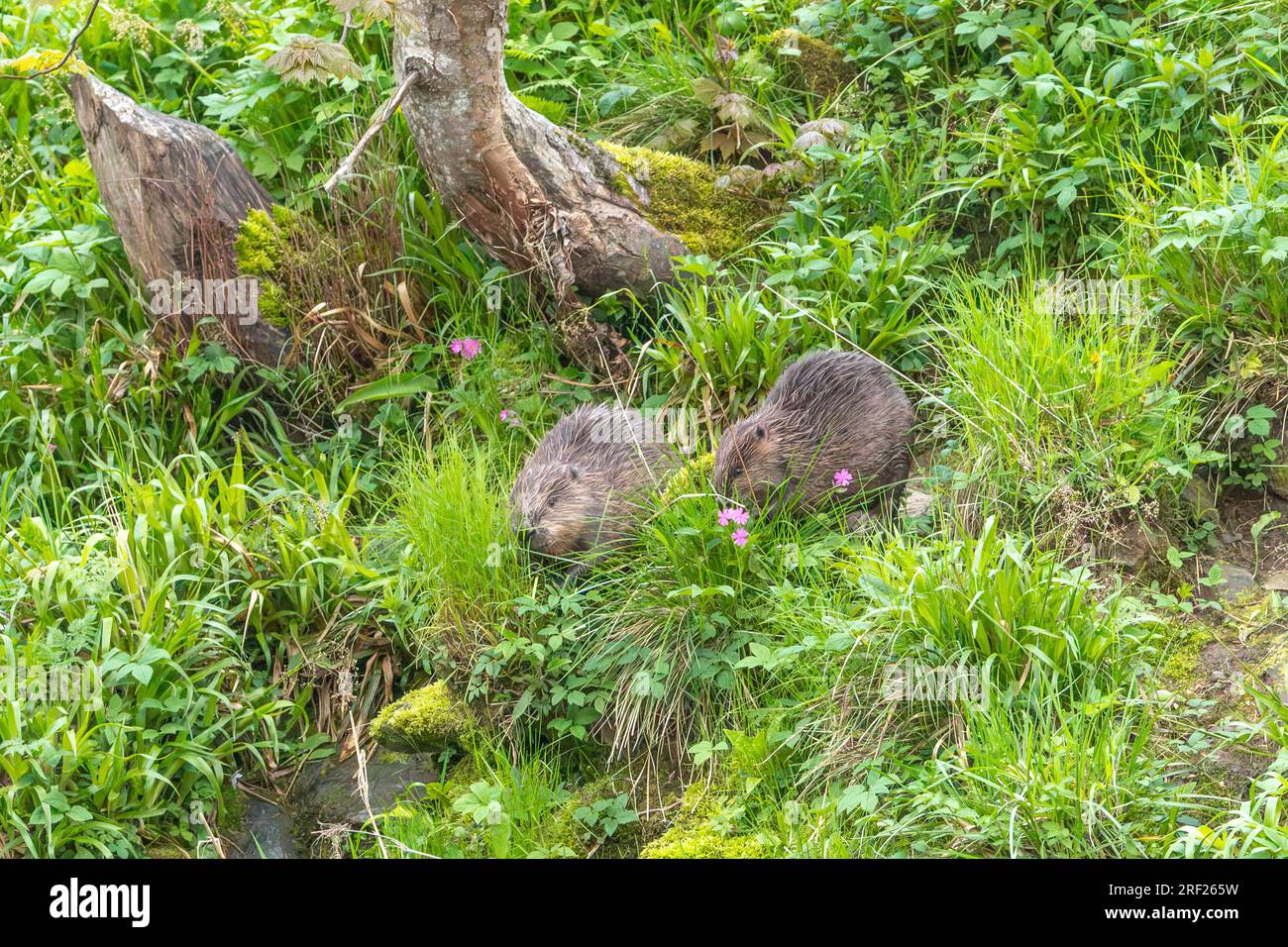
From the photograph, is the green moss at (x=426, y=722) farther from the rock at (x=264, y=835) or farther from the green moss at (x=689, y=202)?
the green moss at (x=689, y=202)

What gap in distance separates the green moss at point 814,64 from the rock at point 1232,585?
2805 millimetres

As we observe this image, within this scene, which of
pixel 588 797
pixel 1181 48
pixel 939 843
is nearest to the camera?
pixel 939 843

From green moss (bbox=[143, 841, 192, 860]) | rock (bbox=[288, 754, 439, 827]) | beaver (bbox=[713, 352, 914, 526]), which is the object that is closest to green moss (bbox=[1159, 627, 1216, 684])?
beaver (bbox=[713, 352, 914, 526])

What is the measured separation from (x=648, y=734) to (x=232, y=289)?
268cm

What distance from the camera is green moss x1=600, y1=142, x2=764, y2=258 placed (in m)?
5.24

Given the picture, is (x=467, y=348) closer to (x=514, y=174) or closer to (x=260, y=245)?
(x=514, y=174)

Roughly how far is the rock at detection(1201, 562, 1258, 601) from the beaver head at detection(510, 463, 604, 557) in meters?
1.95

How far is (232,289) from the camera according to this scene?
17.0 feet

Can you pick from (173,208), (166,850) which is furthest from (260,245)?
(166,850)

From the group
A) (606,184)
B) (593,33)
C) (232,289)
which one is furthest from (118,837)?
(593,33)

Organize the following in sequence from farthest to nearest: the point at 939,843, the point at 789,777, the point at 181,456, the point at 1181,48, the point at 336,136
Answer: the point at 336,136 → the point at 1181,48 → the point at 181,456 → the point at 789,777 → the point at 939,843

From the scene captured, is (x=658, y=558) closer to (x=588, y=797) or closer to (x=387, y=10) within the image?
(x=588, y=797)

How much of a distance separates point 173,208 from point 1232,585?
4203 millimetres

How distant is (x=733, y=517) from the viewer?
12.8 feet
